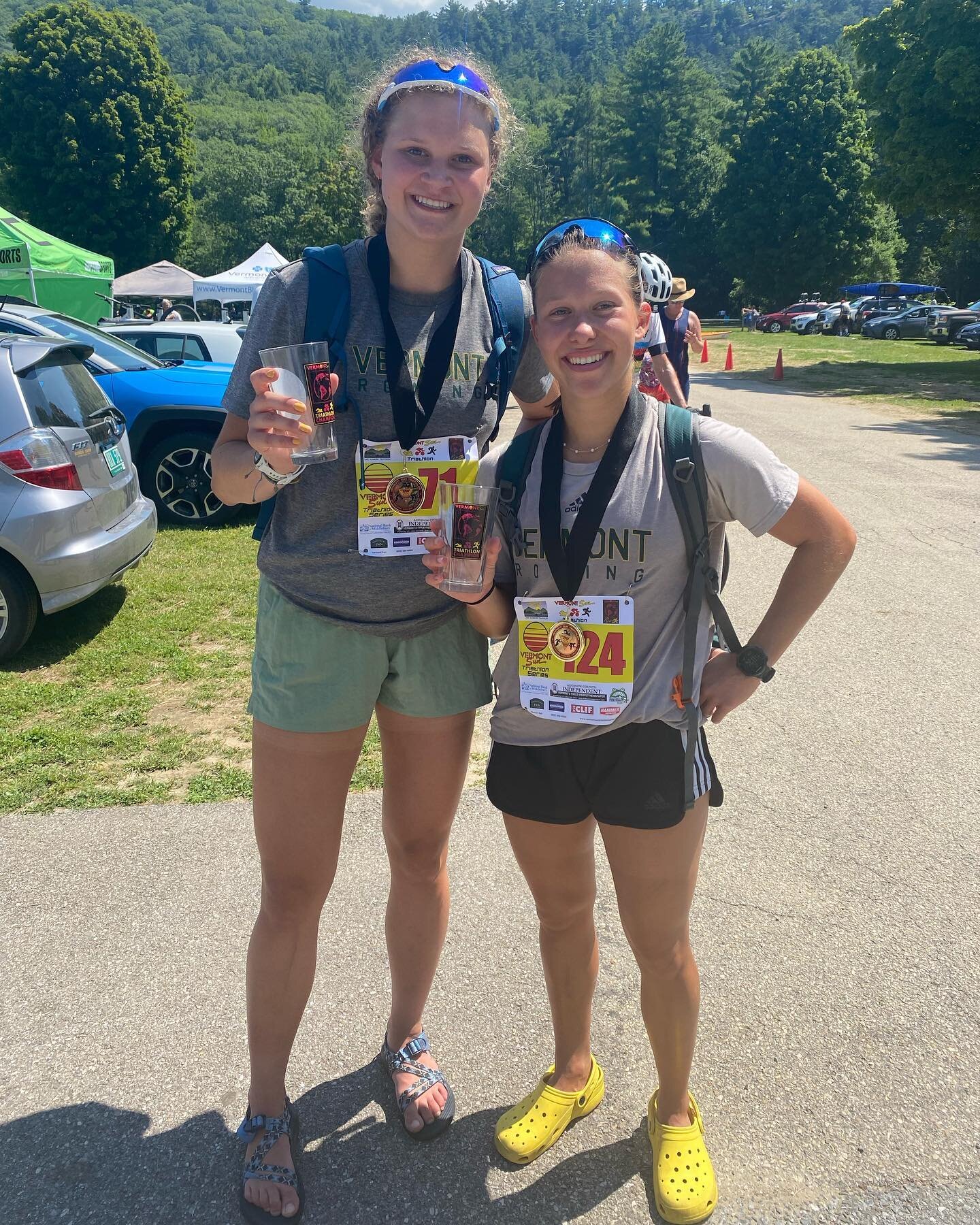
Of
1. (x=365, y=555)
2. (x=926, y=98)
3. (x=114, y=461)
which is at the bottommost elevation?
(x=114, y=461)

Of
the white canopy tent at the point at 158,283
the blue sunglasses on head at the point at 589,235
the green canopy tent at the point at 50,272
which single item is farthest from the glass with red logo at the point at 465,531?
the white canopy tent at the point at 158,283

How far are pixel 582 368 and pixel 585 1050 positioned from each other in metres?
1.63

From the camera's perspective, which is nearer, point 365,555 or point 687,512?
point 687,512

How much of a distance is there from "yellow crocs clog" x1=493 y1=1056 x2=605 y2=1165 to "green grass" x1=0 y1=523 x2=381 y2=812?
1864 mm

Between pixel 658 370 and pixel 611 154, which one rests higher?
pixel 611 154

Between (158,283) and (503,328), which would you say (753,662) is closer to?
(503,328)

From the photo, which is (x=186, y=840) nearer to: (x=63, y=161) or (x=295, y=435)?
(x=295, y=435)

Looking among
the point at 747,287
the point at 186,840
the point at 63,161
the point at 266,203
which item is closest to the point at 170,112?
the point at 63,161

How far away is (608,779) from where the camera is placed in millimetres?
1979

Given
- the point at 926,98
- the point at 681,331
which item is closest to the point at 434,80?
the point at 681,331

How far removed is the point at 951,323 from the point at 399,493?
3785cm

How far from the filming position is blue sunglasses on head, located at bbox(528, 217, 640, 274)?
6.37 feet

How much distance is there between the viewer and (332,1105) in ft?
7.75

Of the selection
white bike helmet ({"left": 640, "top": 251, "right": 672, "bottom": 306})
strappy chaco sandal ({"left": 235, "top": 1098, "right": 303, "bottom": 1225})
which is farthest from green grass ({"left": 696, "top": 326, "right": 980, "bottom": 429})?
strappy chaco sandal ({"left": 235, "top": 1098, "right": 303, "bottom": 1225})
